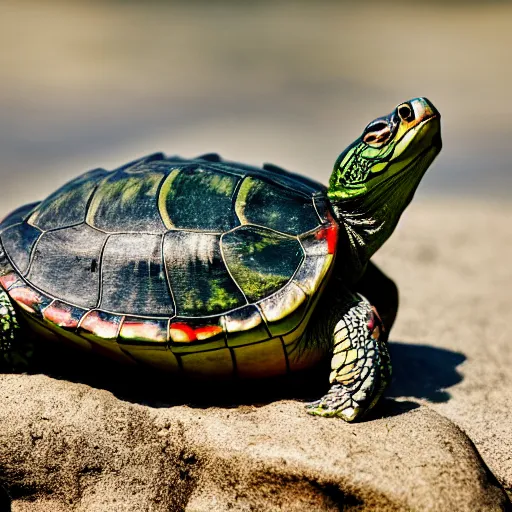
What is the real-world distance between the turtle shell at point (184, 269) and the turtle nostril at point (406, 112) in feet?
2.24

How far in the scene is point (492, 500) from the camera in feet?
11.4

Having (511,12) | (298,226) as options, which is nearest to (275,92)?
(511,12)

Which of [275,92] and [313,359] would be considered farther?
[275,92]

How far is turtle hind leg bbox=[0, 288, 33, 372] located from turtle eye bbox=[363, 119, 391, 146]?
7.46ft

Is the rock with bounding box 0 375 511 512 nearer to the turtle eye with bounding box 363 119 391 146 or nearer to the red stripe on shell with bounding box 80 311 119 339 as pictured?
the red stripe on shell with bounding box 80 311 119 339

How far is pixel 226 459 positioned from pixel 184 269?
1.05 metres

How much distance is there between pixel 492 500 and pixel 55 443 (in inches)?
84.8

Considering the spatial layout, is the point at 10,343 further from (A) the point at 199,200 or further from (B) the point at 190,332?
(A) the point at 199,200

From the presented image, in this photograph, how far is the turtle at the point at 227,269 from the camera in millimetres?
3982

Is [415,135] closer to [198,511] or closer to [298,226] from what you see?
[298,226]

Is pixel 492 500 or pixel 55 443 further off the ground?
pixel 492 500

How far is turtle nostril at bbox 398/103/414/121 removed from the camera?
4047mm

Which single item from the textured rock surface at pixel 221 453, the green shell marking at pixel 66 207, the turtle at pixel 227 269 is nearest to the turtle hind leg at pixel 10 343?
the turtle at pixel 227 269

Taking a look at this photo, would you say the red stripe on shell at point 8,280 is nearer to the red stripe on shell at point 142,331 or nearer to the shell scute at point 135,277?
the shell scute at point 135,277
